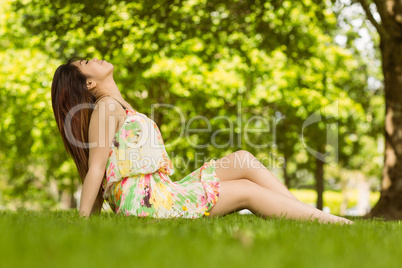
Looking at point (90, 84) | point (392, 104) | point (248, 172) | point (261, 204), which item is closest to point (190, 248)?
point (261, 204)

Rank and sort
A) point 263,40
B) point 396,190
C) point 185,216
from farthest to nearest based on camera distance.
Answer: point 263,40
point 396,190
point 185,216

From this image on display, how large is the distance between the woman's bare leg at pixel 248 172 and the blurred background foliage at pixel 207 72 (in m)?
6.51

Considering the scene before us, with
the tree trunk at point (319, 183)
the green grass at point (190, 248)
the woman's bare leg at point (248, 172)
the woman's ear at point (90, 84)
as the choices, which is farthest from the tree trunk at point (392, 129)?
the tree trunk at point (319, 183)

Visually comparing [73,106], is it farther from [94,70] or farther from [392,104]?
[392,104]

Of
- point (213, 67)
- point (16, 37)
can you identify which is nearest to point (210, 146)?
point (213, 67)

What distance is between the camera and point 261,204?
13.8 ft

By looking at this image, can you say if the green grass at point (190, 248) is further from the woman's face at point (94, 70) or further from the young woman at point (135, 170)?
the woman's face at point (94, 70)

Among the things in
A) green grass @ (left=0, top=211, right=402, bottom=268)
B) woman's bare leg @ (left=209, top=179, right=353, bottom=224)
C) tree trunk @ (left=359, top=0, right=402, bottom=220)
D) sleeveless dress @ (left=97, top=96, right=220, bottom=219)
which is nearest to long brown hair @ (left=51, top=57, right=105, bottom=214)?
sleeveless dress @ (left=97, top=96, right=220, bottom=219)

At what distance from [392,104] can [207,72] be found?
642 cm

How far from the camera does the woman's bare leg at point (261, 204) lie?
402 cm

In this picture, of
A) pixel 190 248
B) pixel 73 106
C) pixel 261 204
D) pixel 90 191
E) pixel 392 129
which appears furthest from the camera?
pixel 392 129

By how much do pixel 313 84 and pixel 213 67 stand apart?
3.25 metres

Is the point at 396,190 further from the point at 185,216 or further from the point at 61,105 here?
the point at 61,105

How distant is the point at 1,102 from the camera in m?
15.9
